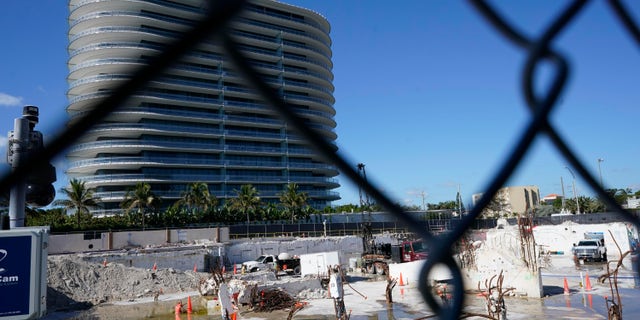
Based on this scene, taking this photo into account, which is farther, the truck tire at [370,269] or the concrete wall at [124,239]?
the concrete wall at [124,239]

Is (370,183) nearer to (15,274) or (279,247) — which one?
(15,274)

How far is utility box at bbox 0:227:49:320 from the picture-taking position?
17.8 feet

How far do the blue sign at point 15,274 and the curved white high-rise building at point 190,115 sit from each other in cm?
5838

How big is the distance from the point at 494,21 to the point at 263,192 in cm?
7367

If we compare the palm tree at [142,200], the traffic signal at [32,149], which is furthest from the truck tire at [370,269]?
the palm tree at [142,200]

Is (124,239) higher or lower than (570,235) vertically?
higher

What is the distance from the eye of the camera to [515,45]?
47.2 inches

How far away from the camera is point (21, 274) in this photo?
5590 millimetres

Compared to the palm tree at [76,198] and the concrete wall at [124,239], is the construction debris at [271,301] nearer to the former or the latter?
the concrete wall at [124,239]

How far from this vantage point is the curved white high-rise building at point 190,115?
6569 centimetres

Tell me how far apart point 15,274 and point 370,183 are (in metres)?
5.95

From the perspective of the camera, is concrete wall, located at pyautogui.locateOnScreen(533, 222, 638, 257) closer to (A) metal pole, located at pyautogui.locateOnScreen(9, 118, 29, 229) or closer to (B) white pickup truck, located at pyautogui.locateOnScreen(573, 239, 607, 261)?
(B) white pickup truck, located at pyautogui.locateOnScreen(573, 239, 607, 261)

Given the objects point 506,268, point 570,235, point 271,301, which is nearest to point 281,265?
point 271,301

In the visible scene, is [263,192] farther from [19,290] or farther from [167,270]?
[19,290]
